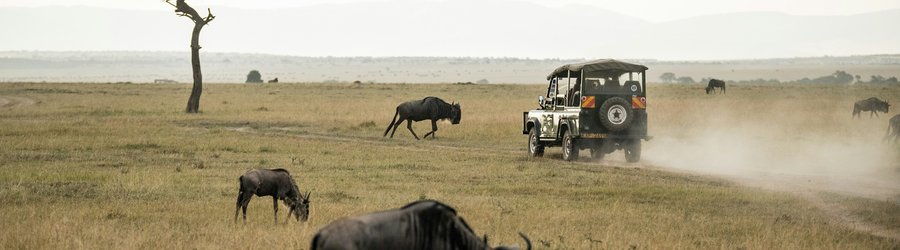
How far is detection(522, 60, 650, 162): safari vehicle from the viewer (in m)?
25.6

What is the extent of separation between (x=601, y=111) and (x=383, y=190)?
8.59 meters

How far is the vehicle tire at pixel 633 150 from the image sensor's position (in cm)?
2612

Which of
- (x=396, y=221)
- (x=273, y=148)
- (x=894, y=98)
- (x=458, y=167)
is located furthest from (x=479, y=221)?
(x=894, y=98)

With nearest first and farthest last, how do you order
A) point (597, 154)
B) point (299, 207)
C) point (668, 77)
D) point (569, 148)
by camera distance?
point (299, 207)
point (569, 148)
point (597, 154)
point (668, 77)

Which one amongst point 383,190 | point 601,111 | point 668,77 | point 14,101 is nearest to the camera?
point 383,190

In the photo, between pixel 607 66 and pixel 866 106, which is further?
pixel 866 106

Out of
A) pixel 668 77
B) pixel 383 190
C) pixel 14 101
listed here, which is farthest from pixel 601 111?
pixel 668 77

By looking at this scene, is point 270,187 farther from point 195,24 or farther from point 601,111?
point 195,24

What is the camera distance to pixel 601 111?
25562 millimetres

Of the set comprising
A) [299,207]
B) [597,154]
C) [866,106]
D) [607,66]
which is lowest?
[866,106]

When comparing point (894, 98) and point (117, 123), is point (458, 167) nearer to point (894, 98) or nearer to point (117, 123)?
point (117, 123)

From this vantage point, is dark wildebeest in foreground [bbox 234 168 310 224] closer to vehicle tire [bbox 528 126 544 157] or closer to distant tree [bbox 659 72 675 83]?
vehicle tire [bbox 528 126 544 157]

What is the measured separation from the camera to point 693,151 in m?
30.7

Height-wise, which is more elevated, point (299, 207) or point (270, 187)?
point (270, 187)
